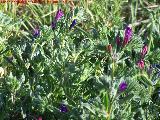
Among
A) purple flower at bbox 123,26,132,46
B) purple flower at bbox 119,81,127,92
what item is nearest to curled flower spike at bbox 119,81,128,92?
purple flower at bbox 119,81,127,92

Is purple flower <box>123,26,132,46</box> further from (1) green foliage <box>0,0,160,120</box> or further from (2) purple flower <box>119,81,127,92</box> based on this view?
(2) purple flower <box>119,81,127,92</box>

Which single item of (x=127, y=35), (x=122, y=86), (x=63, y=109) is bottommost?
(x=63, y=109)

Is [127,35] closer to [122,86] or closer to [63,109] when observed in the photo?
[122,86]

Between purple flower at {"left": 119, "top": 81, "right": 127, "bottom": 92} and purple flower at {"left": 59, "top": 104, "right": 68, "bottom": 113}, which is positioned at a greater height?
purple flower at {"left": 119, "top": 81, "right": 127, "bottom": 92}

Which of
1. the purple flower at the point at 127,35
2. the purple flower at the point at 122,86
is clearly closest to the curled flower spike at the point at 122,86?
the purple flower at the point at 122,86

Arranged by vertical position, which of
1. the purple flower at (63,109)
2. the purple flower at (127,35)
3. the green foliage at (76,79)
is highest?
the purple flower at (127,35)

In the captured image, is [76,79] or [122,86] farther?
[76,79]

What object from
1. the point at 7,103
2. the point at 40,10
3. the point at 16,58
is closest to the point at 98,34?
the point at 16,58

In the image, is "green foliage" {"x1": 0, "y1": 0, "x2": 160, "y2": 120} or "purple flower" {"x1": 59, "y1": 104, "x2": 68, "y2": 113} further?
"purple flower" {"x1": 59, "y1": 104, "x2": 68, "y2": 113}

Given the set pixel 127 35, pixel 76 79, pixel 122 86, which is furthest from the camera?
pixel 76 79

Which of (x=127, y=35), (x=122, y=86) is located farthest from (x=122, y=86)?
(x=127, y=35)

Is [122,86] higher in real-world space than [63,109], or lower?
higher

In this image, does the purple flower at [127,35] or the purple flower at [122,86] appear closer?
the purple flower at [122,86]

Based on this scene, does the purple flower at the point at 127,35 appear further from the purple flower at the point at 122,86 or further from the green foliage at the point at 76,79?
the purple flower at the point at 122,86
